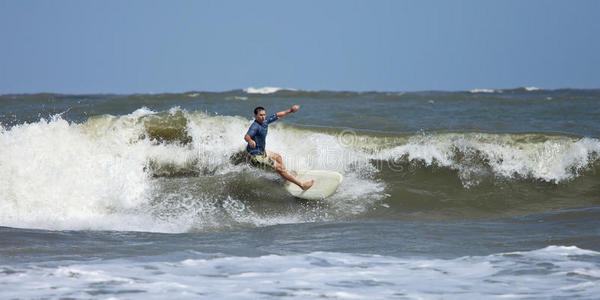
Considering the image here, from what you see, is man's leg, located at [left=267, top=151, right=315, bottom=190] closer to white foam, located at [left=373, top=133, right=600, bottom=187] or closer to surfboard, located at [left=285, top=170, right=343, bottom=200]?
surfboard, located at [left=285, top=170, right=343, bottom=200]

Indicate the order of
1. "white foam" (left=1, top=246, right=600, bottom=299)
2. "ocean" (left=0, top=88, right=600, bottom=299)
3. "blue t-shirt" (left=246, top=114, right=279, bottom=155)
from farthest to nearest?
"blue t-shirt" (left=246, top=114, right=279, bottom=155) → "ocean" (left=0, top=88, right=600, bottom=299) → "white foam" (left=1, top=246, right=600, bottom=299)

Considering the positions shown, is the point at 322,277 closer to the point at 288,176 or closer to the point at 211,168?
the point at 288,176

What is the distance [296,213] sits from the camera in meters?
8.79

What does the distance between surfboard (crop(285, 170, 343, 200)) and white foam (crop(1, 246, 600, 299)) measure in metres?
3.01

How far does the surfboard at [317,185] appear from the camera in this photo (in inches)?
361

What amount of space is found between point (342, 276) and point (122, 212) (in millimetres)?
4368

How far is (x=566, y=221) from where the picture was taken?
7.68 meters

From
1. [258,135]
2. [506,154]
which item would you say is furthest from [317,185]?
[506,154]

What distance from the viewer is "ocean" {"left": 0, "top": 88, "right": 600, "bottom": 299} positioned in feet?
17.2

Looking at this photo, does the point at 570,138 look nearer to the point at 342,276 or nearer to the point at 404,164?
the point at 404,164

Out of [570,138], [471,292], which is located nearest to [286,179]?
[471,292]

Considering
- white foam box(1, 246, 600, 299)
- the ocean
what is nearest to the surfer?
the ocean

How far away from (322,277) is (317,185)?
396 centimetres

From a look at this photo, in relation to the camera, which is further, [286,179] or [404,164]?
[404,164]
